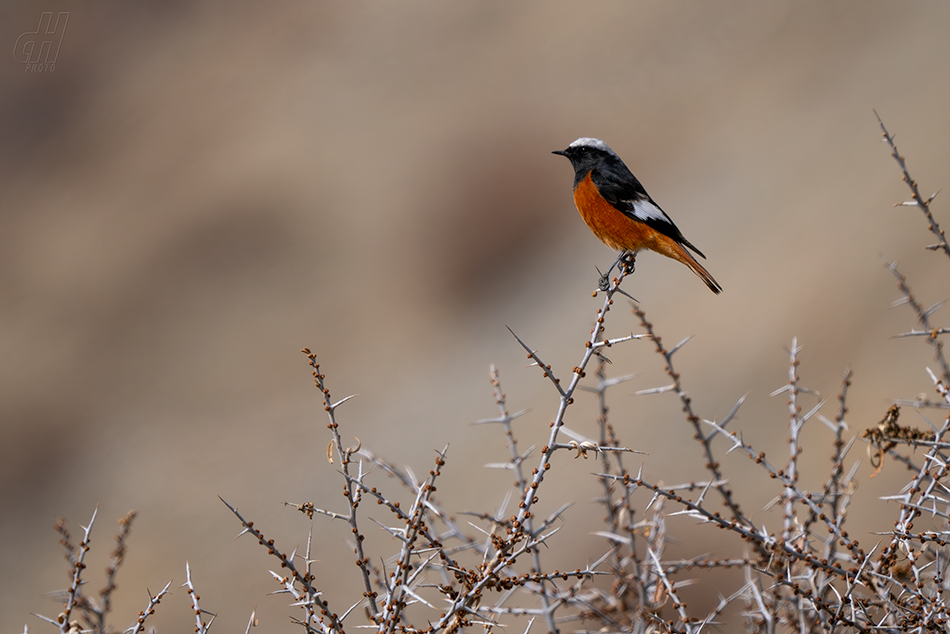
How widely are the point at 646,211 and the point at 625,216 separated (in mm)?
163

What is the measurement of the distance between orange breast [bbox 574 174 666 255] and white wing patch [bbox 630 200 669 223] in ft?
0.20

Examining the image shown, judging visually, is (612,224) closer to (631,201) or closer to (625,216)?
(625,216)

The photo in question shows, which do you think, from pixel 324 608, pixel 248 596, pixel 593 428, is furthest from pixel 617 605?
pixel 248 596

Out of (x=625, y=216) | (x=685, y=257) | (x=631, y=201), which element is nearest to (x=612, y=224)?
(x=625, y=216)

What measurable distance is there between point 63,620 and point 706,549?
9562 millimetres

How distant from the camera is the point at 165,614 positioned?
14.0 meters

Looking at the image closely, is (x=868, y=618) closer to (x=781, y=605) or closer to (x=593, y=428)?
(x=781, y=605)

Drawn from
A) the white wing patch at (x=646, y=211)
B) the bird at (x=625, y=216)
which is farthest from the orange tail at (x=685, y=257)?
the white wing patch at (x=646, y=211)

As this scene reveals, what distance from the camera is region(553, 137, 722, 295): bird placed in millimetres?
4848

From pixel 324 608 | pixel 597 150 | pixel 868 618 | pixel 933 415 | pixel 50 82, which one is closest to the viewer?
pixel 324 608

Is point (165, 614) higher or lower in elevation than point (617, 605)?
higher

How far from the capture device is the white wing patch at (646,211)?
4.92m

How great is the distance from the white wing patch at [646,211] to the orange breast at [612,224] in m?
0.06

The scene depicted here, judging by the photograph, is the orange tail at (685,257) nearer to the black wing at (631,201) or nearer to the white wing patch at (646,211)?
the black wing at (631,201)
